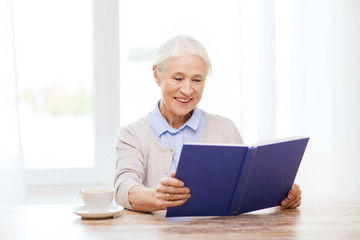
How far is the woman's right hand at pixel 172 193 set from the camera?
55.0 inches

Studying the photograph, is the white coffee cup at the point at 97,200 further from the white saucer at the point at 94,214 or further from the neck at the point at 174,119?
the neck at the point at 174,119

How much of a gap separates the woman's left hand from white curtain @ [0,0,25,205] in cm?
146

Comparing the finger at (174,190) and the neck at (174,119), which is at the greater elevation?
the neck at (174,119)

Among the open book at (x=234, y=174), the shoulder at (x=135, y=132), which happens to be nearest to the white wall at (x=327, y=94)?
the shoulder at (x=135, y=132)

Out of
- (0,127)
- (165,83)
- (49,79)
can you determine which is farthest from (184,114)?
(49,79)

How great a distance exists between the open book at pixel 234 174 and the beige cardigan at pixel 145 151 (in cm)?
36

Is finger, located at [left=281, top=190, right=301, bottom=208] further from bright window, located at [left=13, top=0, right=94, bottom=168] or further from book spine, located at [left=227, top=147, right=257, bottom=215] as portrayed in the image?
bright window, located at [left=13, top=0, right=94, bottom=168]

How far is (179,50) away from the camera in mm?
1911

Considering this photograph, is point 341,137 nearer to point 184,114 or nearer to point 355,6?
point 355,6

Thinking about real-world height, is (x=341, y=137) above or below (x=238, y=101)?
below

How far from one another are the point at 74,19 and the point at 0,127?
0.82 m

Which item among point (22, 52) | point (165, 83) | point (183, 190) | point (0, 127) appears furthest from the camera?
point (22, 52)

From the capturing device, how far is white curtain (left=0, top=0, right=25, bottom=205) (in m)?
2.47

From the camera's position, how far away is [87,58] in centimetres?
293
